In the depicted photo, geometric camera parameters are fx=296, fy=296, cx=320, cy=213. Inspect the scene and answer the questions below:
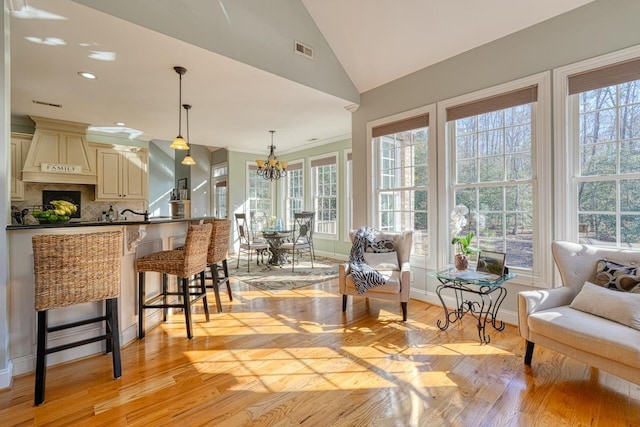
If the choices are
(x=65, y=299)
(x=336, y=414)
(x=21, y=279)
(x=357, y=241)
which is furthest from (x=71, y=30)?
(x=336, y=414)

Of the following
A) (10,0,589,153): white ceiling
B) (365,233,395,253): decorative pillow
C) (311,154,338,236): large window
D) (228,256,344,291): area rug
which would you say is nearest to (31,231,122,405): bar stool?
(10,0,589,153): white ceiling

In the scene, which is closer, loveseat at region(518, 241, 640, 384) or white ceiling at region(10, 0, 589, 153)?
loveseat at region(518, 241, 640, 384)

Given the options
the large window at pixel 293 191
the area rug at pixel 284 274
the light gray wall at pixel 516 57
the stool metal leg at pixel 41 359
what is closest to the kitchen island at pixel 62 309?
the stool metal leg at pixel 41 359

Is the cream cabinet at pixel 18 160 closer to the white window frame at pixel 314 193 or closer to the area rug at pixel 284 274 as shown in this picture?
the area rug at pixel 284 274

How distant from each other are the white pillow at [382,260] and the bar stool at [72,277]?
244 cm

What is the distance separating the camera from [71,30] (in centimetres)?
258

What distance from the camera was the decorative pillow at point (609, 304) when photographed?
185 cm

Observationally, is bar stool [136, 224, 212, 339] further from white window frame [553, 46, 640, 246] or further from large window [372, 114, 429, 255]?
white window frame [553, 46, 640, 246]

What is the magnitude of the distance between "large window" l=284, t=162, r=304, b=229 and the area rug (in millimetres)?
1809

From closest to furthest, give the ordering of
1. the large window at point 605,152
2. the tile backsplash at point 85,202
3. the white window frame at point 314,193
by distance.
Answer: the large window at point 605,152
the tile backsplash at point 85,202
the white window frame at point 314,193

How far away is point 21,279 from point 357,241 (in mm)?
2991

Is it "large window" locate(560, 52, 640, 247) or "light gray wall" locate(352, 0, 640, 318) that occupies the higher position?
"light gray wall" locate(352, 0, 640, 318)

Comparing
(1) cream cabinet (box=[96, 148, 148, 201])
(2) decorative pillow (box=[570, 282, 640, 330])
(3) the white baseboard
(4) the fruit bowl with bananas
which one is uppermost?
(1) cream cabinet (box=[96, 148, 148, 201])

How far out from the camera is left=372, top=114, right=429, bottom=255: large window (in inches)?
151
